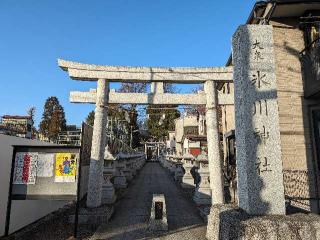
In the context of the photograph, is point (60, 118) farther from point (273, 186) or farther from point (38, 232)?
point (273, 186)

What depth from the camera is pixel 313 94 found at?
930 centimetres

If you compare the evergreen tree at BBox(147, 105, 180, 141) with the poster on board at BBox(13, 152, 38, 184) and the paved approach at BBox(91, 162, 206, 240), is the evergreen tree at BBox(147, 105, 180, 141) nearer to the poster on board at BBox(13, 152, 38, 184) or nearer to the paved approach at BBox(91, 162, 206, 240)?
the paved approach at BBox(91, 162, 206, 240)

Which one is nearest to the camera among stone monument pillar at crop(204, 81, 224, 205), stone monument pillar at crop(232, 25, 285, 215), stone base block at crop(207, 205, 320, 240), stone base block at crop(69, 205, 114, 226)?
stone base block at crop(207, 205, 320, 240)

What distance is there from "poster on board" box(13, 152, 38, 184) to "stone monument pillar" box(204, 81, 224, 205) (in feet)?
19.1

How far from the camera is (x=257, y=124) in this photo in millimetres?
5441

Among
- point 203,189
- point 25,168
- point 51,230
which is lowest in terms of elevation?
point 51,230

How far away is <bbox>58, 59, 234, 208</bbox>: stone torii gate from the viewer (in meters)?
9.05

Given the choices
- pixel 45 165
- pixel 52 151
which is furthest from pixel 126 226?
pixel 52 151

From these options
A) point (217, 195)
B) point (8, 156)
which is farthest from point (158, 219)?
point (8, 156)

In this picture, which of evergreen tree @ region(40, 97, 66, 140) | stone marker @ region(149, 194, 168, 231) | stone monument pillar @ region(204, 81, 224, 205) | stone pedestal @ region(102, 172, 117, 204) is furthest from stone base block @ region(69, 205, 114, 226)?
evergreen tree @ region(40, 97, 66, 140)

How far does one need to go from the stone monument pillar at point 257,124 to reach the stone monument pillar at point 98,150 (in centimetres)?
503

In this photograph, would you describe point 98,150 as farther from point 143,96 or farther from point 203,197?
point 203,197

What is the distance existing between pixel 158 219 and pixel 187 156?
374 inches

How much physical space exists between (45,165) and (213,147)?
562cm
